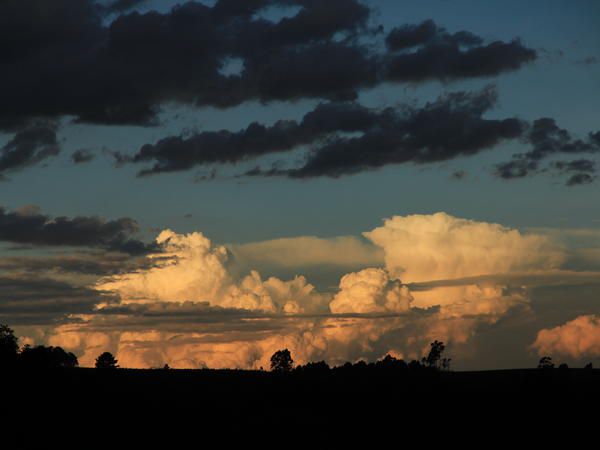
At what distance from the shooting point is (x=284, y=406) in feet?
481

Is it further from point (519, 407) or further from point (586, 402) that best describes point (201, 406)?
point (586, 402)

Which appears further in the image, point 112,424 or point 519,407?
point 519,407

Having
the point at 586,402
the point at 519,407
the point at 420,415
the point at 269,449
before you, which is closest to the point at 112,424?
the point at 269,449

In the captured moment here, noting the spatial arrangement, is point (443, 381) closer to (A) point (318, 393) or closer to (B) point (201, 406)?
(A) point (318, 393)

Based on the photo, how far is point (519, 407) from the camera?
493 feet

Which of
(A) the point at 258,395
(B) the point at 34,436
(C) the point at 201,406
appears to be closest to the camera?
(B) the point at 34,436

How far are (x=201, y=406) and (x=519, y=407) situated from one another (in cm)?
5149

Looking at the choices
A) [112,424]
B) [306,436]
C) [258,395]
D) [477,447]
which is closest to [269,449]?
[306,436]

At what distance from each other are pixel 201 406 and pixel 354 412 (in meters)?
24.1

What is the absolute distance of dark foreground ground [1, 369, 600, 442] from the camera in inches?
4902

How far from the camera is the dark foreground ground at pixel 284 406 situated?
408 ft

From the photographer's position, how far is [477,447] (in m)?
128

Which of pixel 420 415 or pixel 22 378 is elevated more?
pixel 22 378

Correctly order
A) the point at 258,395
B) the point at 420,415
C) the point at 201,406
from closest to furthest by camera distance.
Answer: the point at 201,406 < the point at 420,415 < the point at 258,395
